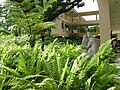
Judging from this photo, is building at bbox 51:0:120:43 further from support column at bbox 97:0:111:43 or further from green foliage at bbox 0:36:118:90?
green foliage at bbox 0:36:118:90

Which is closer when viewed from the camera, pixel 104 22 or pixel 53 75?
pixel 53 75

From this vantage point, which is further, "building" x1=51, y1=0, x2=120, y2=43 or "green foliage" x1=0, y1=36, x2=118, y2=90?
"building" x1=51, y1=0, x2=120, y2=43

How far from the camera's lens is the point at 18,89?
2893mm

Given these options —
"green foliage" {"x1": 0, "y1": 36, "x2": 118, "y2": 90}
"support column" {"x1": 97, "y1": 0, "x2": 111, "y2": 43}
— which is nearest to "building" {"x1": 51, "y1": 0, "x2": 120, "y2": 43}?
"support column" {"x1": 97, "y1": 0, "x2": 111, "y2": 43}

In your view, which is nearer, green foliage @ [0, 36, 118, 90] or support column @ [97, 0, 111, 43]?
green foliage @ [0, 36, 118, 90]

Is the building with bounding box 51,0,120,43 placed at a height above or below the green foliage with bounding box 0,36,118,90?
below

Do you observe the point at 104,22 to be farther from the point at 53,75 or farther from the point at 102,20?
the point at 53,75

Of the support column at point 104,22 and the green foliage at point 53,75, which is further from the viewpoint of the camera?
the support column at point 104,22

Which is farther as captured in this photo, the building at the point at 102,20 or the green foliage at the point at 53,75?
the building at the point at 102,20

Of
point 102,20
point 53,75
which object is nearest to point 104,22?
point 102,20

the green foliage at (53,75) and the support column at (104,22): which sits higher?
the green foliage at (53,75)

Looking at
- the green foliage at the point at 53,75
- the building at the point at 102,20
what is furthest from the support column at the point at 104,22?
the green foliage at the point at 53,75

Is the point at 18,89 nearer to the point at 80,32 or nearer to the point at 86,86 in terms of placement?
the point at 86,86

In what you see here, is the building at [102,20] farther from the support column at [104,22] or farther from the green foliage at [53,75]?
the green foliage at [53,75]
